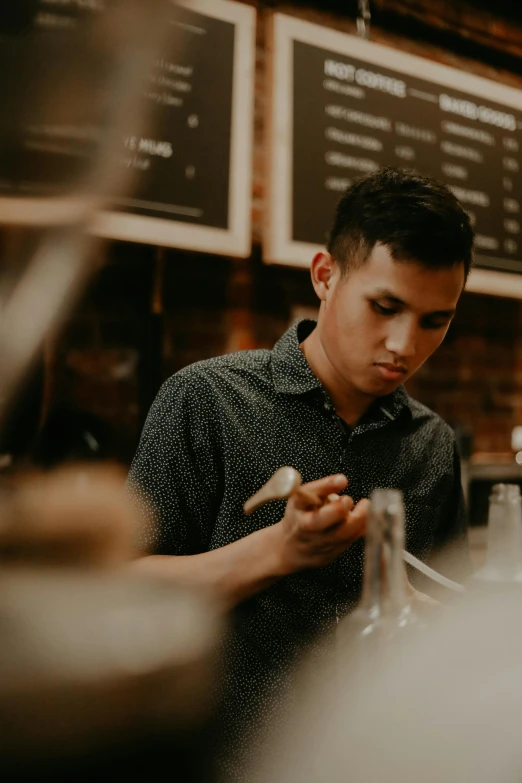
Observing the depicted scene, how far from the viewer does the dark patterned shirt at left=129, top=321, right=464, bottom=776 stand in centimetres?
109

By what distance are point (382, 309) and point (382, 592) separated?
65 centimetres

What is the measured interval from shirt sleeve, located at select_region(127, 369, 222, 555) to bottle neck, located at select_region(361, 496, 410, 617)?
1.85 ft

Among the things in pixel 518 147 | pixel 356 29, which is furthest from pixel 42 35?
pixel 518 147

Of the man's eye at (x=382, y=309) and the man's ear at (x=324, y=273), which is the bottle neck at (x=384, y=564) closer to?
the man's eye at (x=382, y=309)

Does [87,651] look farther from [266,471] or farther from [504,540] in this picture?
[266,471]

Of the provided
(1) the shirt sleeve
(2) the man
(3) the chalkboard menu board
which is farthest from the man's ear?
(3) the chalkboard menu board

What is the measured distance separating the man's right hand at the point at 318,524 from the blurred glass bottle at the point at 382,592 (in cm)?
7

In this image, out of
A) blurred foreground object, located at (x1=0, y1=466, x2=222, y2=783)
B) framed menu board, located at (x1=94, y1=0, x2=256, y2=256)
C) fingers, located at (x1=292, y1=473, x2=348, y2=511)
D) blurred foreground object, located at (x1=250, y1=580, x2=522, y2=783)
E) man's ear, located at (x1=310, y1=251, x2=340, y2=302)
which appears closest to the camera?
blurred foreground object, located at (x1=0, y1=466, x2=222, y2=783)

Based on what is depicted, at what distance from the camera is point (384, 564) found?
56cm

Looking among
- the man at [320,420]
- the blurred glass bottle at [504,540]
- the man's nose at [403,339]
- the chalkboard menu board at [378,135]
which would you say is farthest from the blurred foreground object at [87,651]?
the chalkboard menu board at [378,135]

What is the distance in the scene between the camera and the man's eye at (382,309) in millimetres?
1109

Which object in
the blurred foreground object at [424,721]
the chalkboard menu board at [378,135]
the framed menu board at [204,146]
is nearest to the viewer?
the blurred foreground object at [424,721]

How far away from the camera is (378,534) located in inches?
21.9

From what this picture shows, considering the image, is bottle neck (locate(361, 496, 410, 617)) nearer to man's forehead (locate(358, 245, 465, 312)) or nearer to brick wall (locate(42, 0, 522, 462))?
man's forehead (locate(358, 245, 465, 312))
